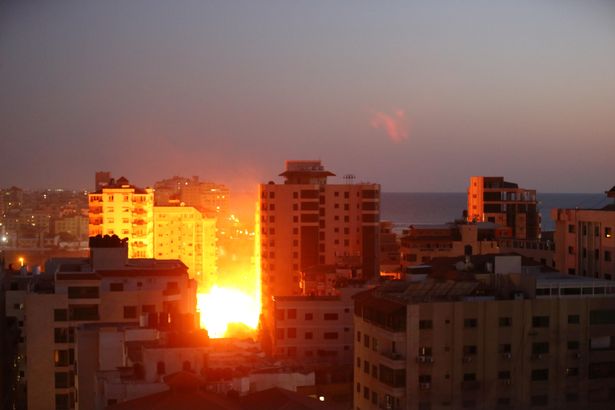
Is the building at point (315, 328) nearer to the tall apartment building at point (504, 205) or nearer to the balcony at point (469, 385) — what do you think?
the balcony at point (469, 385)

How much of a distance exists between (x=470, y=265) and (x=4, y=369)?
623 cm

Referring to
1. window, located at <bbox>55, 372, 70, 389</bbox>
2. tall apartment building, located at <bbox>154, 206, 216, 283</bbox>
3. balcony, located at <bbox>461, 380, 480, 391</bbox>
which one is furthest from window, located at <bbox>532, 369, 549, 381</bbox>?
tall apartment building, located at <bbox>154, 206, 216, 283</bbox>

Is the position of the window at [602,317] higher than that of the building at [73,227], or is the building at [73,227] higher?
the building at [73,227]

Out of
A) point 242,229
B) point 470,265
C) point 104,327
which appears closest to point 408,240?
point 470,265

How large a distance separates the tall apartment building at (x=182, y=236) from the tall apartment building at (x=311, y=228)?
985 cm

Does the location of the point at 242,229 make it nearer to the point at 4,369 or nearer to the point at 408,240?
the point at 408,240

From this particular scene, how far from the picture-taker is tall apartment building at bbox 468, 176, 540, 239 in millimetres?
26969

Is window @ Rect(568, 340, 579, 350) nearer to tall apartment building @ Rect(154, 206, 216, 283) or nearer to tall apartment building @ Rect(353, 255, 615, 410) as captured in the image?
tall apartment building @ Rect(353, 255, 615, 410)

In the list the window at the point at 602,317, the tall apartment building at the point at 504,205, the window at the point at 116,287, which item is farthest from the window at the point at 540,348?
the tall apartment building at the point at 504,205

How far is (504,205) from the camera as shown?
27.8m

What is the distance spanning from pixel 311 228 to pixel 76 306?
1063 centimetres

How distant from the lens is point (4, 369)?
12.4 metres

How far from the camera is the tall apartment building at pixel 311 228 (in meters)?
21.2

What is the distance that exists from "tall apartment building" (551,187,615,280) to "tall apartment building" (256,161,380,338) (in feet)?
26.3
